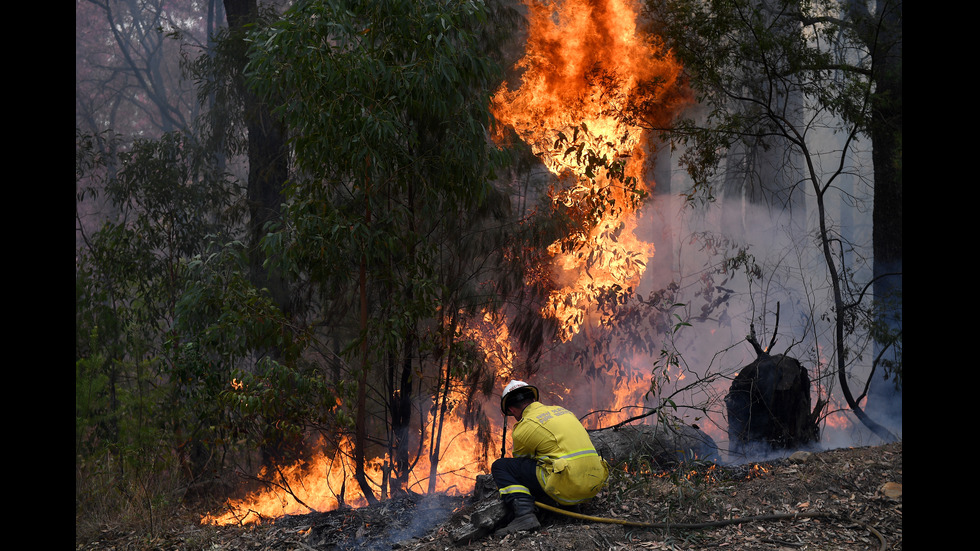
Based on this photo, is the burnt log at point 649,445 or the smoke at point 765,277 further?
the smoke at point 765,277

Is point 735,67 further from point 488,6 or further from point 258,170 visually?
point 258,170

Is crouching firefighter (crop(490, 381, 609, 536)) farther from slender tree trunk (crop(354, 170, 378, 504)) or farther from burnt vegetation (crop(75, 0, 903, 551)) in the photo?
slender tree trunk (crop(354, 170, 378, 504))

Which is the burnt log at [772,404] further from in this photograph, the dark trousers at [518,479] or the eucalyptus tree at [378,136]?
the eucalyptus tree at [378,136]

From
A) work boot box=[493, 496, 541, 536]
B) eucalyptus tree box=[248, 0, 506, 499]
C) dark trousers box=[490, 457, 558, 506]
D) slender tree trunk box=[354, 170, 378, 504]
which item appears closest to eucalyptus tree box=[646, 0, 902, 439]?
eucalyptus tree box=[248, 0, 506, 499]

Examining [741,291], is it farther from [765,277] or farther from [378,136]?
[378,136]

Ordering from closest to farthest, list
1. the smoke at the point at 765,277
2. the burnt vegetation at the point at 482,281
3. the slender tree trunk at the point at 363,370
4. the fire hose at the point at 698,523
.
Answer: the fire hose at the point at 698,523
the burnt vegetation at the point at 482,281
the slender tree trunk at the point at 363,370
the smoke at the point at 765,277

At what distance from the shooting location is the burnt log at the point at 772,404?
23.7 feet

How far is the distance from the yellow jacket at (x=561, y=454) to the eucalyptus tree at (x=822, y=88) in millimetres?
5110

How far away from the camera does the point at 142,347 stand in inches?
354

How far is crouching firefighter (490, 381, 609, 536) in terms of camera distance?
16.2ft

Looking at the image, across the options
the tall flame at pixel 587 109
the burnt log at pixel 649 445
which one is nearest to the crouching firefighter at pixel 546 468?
the burnt log at pixel 649 445

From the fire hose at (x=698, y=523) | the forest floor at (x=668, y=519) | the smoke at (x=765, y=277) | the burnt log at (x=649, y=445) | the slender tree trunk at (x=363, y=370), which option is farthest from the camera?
the smoke at (x=765, y=277)

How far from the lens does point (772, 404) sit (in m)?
7.28

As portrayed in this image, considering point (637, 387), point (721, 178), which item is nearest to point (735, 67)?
point (721, 178)
